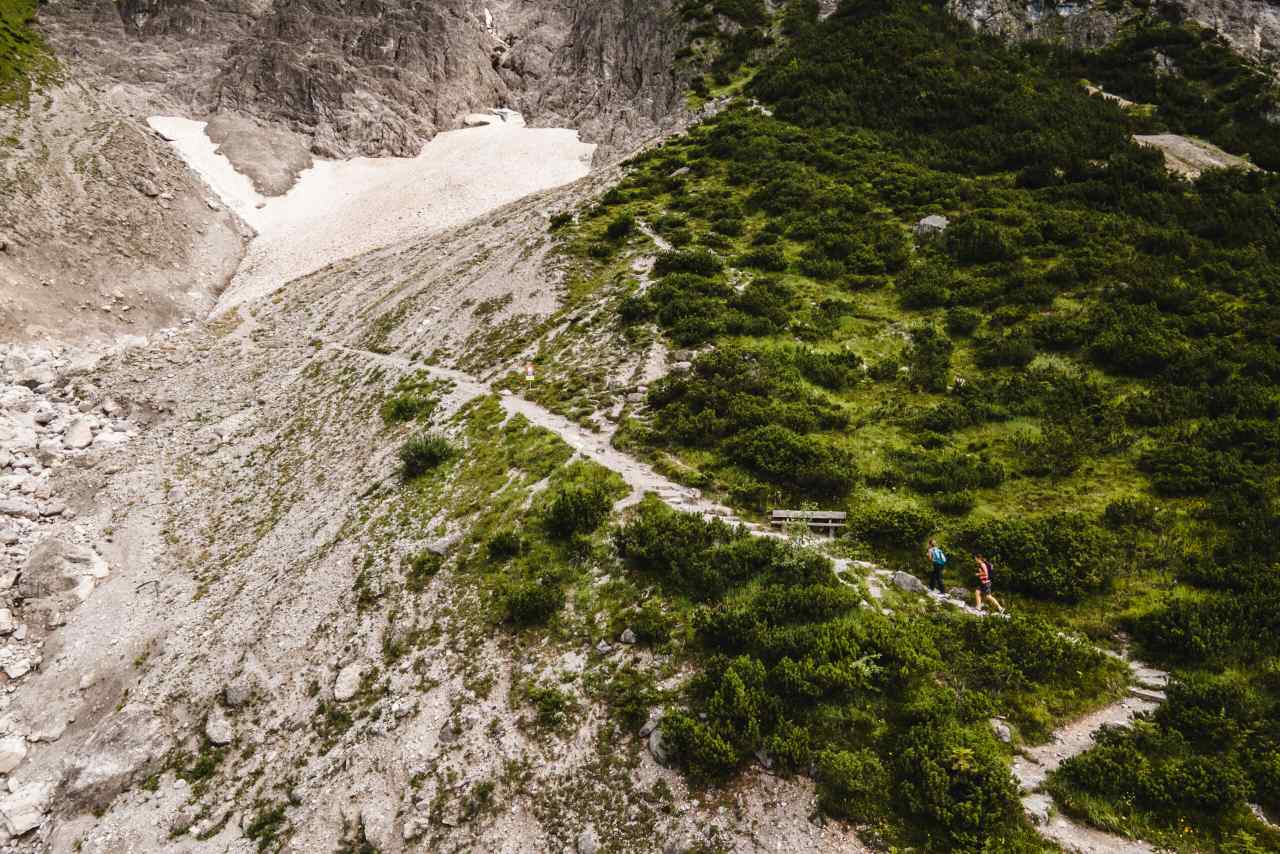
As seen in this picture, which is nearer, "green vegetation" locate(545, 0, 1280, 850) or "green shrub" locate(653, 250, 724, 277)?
"green vegetation" locate(545, 0, 1280, 850)

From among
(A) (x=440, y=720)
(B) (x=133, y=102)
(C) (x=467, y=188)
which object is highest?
(B) (x=133, y=102)

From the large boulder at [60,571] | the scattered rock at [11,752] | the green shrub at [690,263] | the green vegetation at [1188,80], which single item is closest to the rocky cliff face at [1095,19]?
the green vegetation at [1188,80]

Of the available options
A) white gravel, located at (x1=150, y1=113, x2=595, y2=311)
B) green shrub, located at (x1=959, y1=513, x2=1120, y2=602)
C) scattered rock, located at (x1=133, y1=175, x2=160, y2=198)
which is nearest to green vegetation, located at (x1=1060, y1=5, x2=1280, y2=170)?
green shrub, located at (x1=959, y1=513, x2=1120, y2=602)

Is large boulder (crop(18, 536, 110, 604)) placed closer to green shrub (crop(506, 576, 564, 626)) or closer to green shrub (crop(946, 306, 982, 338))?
green shrub (crop(506, 576, 564, 626))

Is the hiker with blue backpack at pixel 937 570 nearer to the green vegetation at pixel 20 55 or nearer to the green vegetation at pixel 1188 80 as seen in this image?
the green vegetation at pixel 1188 80

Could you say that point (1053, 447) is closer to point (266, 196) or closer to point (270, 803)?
point (270, 803)

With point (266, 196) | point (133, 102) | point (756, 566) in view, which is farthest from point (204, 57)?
point (756, 566)
